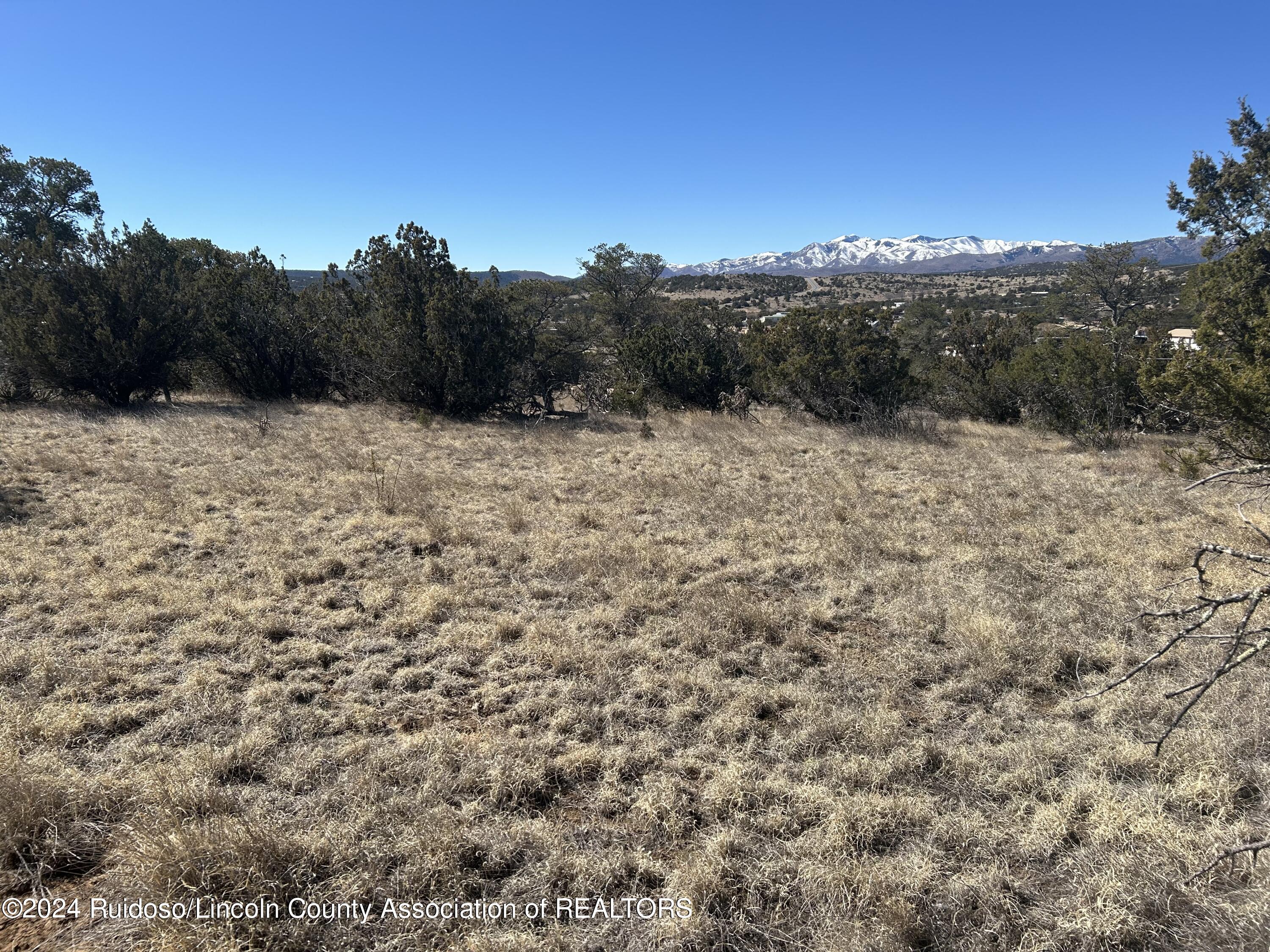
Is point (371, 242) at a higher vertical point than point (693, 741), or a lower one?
higher

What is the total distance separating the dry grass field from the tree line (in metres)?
6.53

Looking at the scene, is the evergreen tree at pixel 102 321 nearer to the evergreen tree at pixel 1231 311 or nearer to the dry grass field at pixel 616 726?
the dry grass field at pixel 616 726

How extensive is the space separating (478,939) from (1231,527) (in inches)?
316

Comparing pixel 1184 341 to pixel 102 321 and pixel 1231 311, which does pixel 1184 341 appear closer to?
pixel 1231 311

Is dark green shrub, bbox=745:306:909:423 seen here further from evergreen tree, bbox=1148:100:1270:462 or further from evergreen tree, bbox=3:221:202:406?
evergreen tree, bbox=3:221:202:406

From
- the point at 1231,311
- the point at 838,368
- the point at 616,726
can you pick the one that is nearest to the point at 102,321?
the point at 616,726

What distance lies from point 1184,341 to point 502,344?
40.3 feet

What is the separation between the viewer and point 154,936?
1974 millimetres

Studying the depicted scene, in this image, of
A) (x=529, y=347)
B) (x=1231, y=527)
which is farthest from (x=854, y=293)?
(x=1231, y=527)

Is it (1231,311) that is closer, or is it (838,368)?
(1231,311)

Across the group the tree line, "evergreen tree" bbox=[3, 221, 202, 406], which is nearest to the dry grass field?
the tree line

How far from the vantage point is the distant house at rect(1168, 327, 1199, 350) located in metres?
6.88

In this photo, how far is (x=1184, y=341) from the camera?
313 inches

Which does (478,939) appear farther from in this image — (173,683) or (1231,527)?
(1231,527)
